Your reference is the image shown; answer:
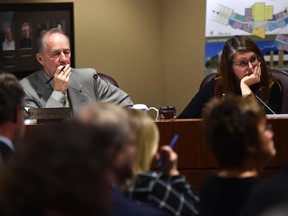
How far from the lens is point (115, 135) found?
1.82m

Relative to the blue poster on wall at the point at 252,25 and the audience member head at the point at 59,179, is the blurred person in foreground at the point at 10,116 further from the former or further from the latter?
the blue poster on wall at the point at 252,25

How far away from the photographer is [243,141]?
96.3 inches

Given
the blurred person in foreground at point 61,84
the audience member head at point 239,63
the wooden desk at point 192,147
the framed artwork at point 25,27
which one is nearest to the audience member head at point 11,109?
the wooden desk at point 192,147

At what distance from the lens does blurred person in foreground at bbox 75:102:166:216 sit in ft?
5.76

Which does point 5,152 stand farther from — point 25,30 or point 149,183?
point 25,30

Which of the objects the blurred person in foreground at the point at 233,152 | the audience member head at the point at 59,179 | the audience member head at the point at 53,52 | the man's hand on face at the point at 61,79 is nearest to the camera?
the audience member head at the point at 59,179

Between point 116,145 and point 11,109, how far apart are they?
1.14 m

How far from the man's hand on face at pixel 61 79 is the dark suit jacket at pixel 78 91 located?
0.08 metres

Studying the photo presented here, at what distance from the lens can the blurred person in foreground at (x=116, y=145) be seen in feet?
5.76

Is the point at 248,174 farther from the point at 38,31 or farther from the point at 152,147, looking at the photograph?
the point at 38,31

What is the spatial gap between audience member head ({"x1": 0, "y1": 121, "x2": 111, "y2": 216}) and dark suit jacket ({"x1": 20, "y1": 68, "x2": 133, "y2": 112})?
2779mm

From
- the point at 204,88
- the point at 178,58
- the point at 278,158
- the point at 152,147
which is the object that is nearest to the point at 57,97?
the point at 204,88

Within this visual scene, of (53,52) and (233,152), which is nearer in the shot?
(233,152)

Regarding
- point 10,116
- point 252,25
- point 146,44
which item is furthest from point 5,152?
point 146,44
